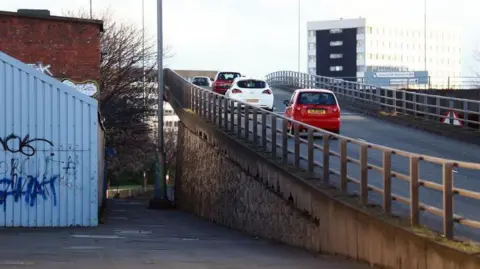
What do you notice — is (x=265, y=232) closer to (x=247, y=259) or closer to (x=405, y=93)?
(x=247, y=259)

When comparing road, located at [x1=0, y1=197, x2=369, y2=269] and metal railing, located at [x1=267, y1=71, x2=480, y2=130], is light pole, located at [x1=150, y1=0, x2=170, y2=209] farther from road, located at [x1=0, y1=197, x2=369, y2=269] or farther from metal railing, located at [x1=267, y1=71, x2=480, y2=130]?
road, located at [x1=0, y1=197, x2=369, y2=269]

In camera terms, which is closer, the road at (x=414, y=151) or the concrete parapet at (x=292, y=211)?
A: the concrete parapet at (x=292, y=211)

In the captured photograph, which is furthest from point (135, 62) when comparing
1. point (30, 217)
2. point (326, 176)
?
point (326, 176)

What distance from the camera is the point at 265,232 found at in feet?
58.7

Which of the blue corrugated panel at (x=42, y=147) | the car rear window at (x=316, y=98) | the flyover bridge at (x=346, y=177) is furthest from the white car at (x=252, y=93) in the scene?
the blue corrugated panel at (x=42, y=147)

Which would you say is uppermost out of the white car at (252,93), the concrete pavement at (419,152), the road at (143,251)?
the white car at (252,93)

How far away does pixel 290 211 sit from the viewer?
1602 centimetres

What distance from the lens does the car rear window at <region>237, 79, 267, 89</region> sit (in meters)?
37.6

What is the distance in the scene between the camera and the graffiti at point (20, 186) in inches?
733

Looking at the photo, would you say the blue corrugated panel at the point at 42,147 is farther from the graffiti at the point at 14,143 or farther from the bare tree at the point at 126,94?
the bare tree at the point at 126,94

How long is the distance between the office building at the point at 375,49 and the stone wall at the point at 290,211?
10223 centimetres

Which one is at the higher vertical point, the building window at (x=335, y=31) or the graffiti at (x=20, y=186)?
the building window at (x=335, y=31)

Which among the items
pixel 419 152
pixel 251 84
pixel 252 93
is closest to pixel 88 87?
pixel 252 93

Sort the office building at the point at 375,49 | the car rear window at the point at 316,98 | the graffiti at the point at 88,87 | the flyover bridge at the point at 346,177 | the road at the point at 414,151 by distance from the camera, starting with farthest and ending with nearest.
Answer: the office building at the point at 375,49 < the graffiti at the point at 88,87 < the car rear window at the point at 316,98 < the road at the point at 414,151 < the flyover bridge at the point at 346,177
